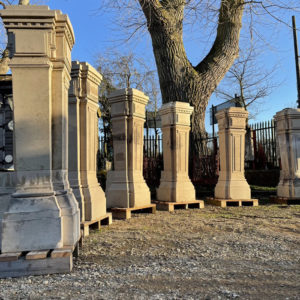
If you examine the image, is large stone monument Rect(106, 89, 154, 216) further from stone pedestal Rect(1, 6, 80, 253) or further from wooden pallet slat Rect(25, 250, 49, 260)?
wooden pallet slat Rect(25, 250, 49, 260)

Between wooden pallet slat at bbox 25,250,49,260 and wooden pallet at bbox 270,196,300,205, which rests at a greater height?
wooden pallet slat at bbox 25,250,49,260

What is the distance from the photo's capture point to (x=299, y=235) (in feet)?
13.6

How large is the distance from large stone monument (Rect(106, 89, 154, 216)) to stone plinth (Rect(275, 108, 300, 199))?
3673 mm

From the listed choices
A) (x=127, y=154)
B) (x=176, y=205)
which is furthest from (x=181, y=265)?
(x=176, y=205)

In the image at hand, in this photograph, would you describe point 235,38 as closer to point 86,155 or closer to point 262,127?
point 262,127

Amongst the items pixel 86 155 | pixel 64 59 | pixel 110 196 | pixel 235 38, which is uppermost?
pixel 235 38

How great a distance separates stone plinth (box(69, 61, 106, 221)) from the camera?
4.79 m

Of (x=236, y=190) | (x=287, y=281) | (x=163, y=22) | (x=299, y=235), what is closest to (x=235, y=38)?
(x=163, y=22)

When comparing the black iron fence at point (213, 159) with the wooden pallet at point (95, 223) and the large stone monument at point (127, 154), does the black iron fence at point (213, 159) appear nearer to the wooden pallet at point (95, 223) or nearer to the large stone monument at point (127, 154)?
the large stone monument at point (127, 154)

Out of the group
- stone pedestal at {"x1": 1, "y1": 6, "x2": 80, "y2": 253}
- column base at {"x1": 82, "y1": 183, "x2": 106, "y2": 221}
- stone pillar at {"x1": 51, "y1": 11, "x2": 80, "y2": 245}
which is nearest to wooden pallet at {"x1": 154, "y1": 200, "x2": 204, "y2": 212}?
column base at {"x1": 82, "y1": 183, "x2": 106, "y2": 221}

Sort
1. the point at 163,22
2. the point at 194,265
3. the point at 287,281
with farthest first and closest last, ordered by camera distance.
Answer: the point at 163,22, the point at 194,265, the point at 287,281

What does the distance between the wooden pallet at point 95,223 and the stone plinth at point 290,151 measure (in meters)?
4.76

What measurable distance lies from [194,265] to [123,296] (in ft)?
3.05

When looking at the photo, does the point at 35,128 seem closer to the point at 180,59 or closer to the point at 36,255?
the point at 36,255
